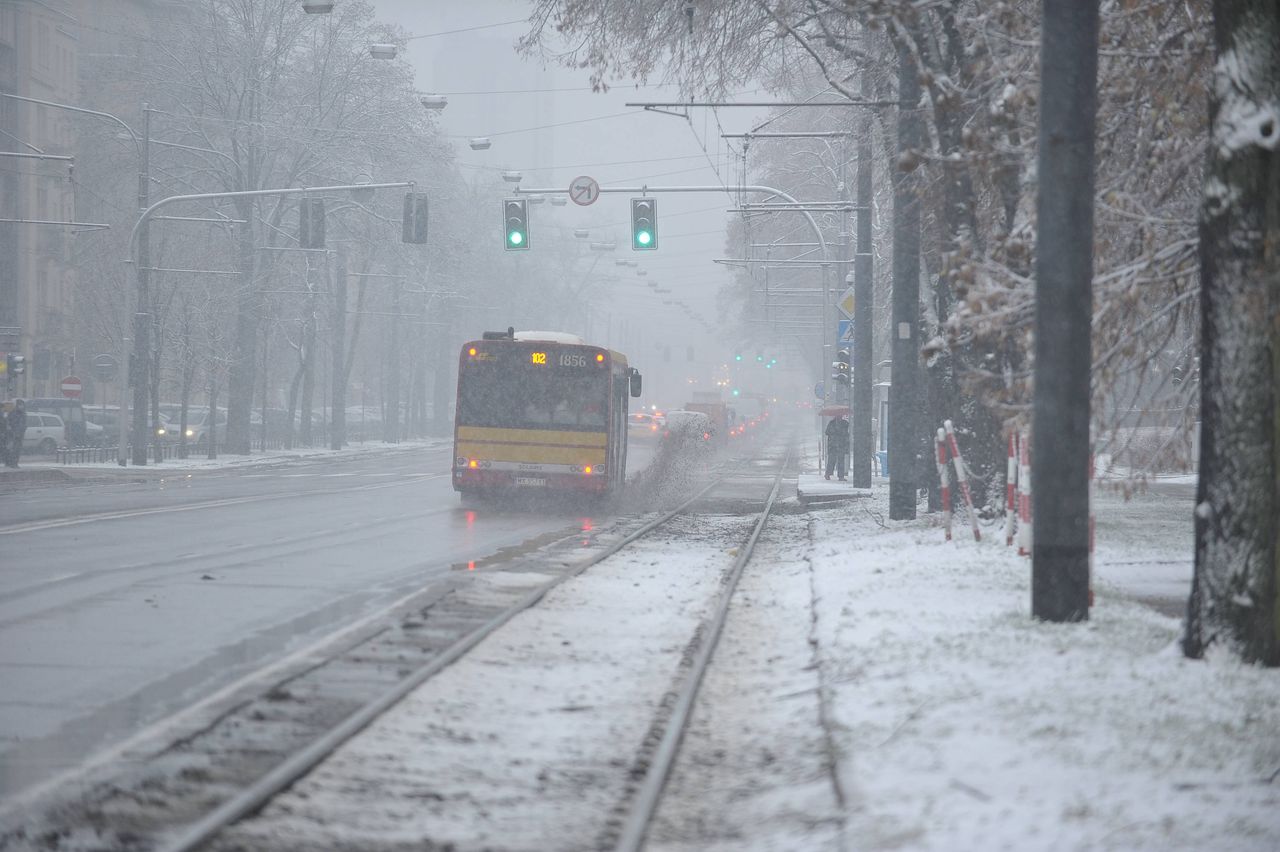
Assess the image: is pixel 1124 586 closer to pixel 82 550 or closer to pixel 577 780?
pixel 577 780

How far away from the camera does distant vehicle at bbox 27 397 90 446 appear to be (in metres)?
51.8

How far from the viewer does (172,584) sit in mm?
13953

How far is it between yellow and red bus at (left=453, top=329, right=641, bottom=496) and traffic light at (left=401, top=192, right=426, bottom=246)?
866 cm

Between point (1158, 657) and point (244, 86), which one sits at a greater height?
point (244, 86)

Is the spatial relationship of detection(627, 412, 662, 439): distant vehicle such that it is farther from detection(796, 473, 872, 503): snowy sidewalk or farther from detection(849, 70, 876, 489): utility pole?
detection(849, 70, 876, 489): utility pole

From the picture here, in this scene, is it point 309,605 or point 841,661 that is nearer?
point 841,661

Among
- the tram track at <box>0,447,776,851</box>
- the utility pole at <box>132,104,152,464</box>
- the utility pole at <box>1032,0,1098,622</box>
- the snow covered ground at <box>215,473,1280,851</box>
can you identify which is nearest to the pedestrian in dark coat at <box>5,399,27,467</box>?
the utility pole at <box>132,104,152,464</box>

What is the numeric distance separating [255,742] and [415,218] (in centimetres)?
→ 2812

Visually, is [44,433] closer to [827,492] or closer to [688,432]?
[688,432]

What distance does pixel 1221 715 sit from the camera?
7344 mm

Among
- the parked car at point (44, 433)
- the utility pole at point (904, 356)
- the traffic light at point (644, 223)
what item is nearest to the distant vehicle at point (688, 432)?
the traffic light at point (644, 223)

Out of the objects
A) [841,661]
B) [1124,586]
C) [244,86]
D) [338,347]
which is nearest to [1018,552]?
[1124,586]

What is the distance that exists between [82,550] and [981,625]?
10.4 meters

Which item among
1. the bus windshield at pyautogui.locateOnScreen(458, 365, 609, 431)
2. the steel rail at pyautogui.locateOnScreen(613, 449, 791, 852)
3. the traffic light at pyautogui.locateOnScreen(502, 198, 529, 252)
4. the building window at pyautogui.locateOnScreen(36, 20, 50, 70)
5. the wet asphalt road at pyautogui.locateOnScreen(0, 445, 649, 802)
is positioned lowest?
the wet asphalt road at pyautogui.locateOnScreen(0, 445, 649, 802)
